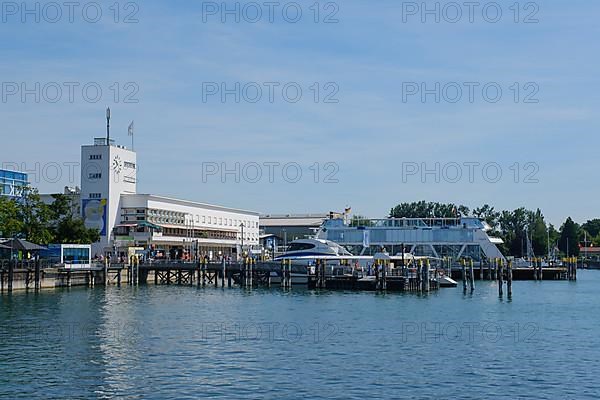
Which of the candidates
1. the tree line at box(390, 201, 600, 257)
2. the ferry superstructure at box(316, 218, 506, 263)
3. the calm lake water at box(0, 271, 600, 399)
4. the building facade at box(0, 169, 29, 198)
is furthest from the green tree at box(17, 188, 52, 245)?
the tree line at box(390, 201, 600, 257)

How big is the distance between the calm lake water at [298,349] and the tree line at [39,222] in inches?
976

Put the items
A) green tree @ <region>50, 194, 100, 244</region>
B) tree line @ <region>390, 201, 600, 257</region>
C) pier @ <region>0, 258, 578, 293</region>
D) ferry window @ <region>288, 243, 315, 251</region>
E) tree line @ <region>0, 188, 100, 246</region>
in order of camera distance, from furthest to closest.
Result: 1. tree line @ <region>390, 201, 600, 257</region>
2. green tree @ <region>50, 194, 100, 244</region>
3. ferry window @ <region>288, 243, 315, 251</region>
4. tree line @ <region>0, 188, 100, 246</region>
5. pier @ <region>0, 258, 578, 293</region>

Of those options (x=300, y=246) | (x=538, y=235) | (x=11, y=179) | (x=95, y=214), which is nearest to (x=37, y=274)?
(x=300, y=246)

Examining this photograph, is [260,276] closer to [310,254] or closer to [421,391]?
[310,254]

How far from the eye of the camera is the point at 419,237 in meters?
112

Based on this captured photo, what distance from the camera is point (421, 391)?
99.8 ft

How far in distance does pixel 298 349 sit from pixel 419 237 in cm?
7406

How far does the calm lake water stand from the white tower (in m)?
49.1

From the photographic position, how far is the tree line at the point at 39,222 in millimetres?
88562

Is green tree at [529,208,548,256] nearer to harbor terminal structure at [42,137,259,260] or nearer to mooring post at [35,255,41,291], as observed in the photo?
harbor terminal structure at [42,137,259,260]

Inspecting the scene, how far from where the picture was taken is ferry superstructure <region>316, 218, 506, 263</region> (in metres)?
110

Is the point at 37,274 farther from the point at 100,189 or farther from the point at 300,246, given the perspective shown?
the point at 100,189

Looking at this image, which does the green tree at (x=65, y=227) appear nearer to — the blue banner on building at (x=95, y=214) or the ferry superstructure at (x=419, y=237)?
the blue banner on building at (x=95, y=214)

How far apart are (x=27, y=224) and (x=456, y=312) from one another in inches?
2113
